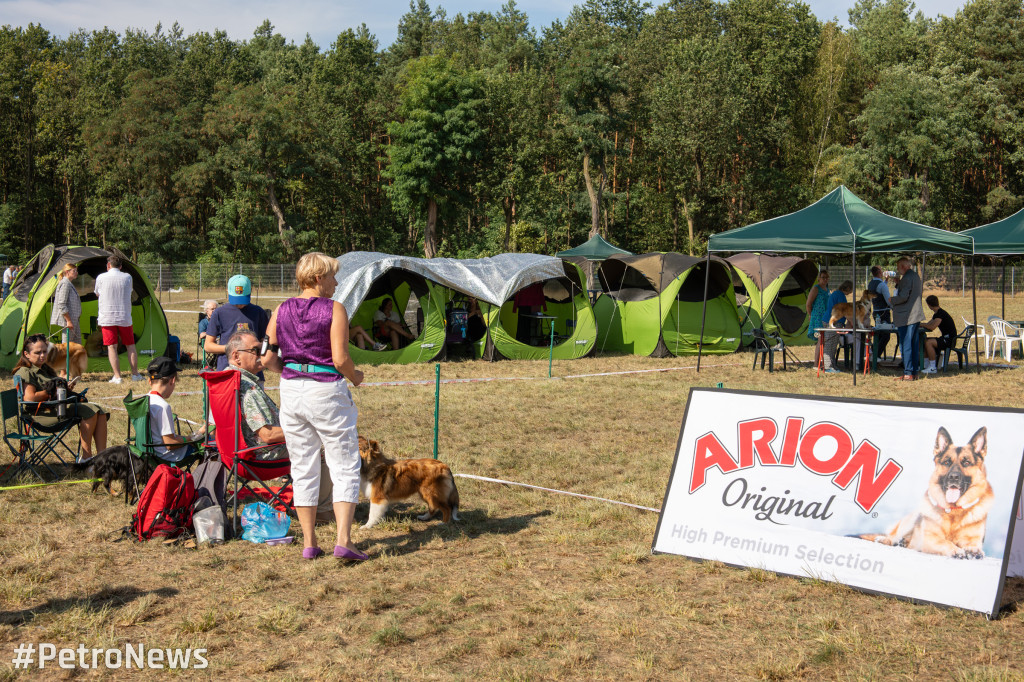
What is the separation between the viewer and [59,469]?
6.49 m

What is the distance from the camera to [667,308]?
14.4m

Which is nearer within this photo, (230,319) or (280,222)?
(230,319)

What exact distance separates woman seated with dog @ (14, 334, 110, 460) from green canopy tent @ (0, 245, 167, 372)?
3.74m

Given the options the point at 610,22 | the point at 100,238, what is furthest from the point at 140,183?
the point at 610,22

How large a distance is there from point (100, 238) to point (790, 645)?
50.2 metres

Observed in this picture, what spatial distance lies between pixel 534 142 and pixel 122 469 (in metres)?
40.0

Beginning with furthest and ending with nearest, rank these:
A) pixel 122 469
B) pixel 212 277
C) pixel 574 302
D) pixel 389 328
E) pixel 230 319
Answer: pixel 212 277 < pixel 574 302 < pixel 389 328 < pixel 230 319 < pixel 122 469

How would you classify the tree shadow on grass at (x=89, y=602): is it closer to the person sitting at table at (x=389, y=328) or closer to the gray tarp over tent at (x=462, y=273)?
the gray tarp over tent at (x=462, y=273)

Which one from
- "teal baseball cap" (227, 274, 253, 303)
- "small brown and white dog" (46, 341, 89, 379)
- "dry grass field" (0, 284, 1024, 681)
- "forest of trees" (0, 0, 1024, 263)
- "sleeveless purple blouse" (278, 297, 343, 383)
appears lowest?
"dry grass field" (0, 284, 1024, 681)

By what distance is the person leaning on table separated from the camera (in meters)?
11.8

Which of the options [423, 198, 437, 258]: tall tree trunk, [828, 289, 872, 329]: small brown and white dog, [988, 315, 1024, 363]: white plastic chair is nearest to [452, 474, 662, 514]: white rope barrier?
[828, 289, 872, 329]: small brown and white dog

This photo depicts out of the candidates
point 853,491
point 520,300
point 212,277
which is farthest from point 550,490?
point 212,277

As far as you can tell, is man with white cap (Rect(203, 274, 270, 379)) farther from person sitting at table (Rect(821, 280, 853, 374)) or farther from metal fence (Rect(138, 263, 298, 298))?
metal fence (Rect(138, 263, 298, 298))

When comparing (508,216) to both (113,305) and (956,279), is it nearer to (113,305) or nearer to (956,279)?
(956,279)
